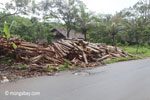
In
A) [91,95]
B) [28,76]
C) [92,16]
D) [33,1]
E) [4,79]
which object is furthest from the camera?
[33,1]

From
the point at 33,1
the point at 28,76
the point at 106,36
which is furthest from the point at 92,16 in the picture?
the point at 28,76

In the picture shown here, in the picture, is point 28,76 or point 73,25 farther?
point 73,25

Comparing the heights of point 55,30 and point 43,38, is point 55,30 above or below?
above

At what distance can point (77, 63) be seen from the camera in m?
7.74

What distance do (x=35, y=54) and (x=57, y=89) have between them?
170 inches

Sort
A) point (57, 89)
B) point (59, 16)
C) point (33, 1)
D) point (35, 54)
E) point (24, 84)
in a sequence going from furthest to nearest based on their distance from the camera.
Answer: point (59, 16) → point (33, 1) → point (35, 54) → point (24, 84) → point (57, 89)

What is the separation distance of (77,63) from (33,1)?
46.7 ft

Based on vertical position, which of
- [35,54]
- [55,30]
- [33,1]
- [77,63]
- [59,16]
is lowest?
[77,63]

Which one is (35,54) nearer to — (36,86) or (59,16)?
(36,86)

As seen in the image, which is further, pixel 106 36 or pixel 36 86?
pixel 106 36

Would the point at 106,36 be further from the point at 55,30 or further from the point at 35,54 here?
the point at 35,54

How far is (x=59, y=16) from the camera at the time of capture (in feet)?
63.6

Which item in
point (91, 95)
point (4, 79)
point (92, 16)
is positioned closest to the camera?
point (91, 95)

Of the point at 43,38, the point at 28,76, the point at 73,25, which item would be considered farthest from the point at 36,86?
the point at 43,38
